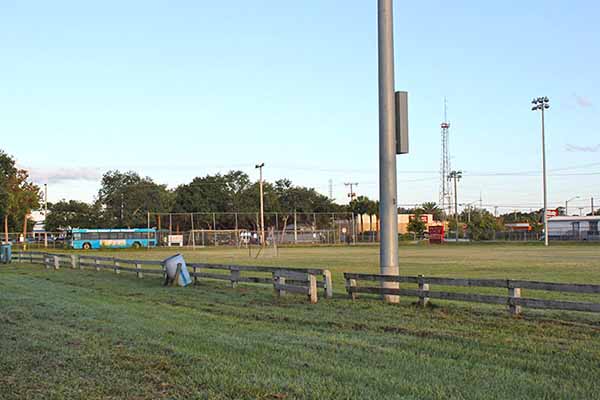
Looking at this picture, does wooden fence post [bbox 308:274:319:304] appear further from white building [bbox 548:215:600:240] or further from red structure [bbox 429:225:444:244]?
white building [bbox 548:215:600:240]

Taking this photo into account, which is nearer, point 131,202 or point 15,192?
point 15,192

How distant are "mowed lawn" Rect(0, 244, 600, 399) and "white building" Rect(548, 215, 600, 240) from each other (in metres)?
86.6

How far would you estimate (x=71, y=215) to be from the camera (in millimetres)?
122125

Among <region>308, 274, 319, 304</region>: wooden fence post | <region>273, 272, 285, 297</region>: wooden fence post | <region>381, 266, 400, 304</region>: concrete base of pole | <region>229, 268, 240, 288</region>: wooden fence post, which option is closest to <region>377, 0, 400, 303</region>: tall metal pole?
<region>381, 266, 400, 304</region>: concrete base of pole

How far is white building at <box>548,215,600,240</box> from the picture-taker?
9617 cm

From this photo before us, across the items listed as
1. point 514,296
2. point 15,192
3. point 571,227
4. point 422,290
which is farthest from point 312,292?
point 571,227

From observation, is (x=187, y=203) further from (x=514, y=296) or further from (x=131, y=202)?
(x=514, y=296)

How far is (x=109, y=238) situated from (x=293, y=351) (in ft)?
271

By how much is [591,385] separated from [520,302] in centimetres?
591

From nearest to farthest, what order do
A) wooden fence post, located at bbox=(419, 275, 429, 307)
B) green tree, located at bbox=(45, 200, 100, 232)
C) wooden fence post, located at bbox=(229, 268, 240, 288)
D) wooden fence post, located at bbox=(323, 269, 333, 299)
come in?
wooden fence post, located at bbox=(419, 275, 429, 307)
wooden fence post, located at bbox=(323, 269, 333, 299)
wooden fence post, located at bbox=(229, 268, 240, 288)
green tree, located at bbox=(45, 200, 100, 232)

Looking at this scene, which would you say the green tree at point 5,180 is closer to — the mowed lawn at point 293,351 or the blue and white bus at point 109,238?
the blue and white bus at point 109,238

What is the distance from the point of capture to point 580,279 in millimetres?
24359

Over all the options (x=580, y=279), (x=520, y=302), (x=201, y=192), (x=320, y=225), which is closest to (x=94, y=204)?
(x=201, y=192)

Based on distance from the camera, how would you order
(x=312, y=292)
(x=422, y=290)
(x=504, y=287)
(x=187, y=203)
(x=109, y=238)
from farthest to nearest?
(x=187, y=203), (x=109, y=238), (x=312, y=292), (x=422, y=290), (x=504, y=287)
